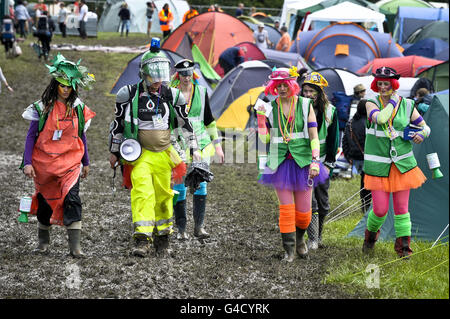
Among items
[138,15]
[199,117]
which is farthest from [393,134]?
[138,15]

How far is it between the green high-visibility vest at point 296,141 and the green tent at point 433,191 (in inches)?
69.5

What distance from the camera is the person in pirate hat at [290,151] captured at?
20.2 feet

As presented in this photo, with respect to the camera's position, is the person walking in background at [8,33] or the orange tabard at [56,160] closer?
the orange tabard at [56,160]

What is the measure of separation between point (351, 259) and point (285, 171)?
1.12 m

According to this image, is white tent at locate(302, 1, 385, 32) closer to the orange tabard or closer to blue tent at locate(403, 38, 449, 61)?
blue tent at locate(403, 38, 449, 61)

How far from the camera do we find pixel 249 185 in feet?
34.8

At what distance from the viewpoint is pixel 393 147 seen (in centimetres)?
632

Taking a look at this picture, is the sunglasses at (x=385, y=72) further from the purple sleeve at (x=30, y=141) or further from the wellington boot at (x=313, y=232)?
the purple sleeve at (x=30, y=141)

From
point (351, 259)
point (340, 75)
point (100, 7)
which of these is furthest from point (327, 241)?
point (100, 7)

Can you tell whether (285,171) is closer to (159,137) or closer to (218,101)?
(159,137)

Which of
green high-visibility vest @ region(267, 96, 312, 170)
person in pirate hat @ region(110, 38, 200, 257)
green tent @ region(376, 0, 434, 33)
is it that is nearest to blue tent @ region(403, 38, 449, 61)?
green tent @ region(376, 0, 434, 33)

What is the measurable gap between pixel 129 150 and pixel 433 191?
11.3 ft

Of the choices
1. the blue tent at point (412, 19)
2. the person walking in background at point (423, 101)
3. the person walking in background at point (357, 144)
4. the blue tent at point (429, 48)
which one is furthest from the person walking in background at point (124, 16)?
the person walking in background at point (357, 144)

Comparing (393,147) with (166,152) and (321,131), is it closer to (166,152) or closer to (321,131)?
(321,131)
